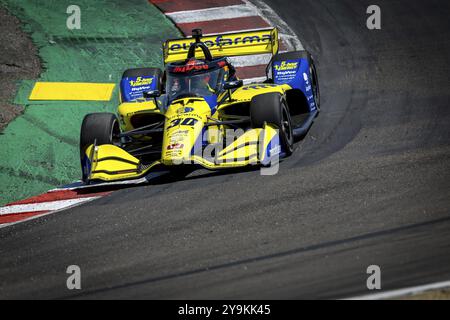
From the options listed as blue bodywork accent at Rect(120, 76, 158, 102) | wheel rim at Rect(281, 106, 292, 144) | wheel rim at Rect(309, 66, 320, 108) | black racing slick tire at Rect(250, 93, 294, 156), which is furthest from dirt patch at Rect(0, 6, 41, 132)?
wheel rim at Rect(309, 66, 320, 108)

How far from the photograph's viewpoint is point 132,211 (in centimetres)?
950

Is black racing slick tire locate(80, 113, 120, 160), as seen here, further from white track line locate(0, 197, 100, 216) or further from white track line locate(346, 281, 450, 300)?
white track line locate(346, 281, 450, 300)

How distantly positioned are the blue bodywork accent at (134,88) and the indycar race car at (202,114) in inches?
0.5

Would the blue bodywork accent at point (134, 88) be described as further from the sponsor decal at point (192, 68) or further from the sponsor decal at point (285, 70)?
the sponsor decal at point (285, 70)

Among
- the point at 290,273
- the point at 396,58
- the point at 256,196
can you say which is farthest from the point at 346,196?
the point at 396,58

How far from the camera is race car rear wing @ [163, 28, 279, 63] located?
12.6m

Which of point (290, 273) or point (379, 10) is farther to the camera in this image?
point (379, 10)

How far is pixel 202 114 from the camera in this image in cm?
1088

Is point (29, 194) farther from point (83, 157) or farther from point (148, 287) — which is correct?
point (148, 287)

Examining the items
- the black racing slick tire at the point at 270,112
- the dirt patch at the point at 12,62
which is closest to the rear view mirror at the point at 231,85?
the black racing slick tire at the point at 270,112

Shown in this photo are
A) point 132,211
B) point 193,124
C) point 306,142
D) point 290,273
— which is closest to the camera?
point 290,273

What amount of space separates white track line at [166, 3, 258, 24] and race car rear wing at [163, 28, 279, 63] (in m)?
3.78

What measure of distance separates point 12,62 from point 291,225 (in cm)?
763
